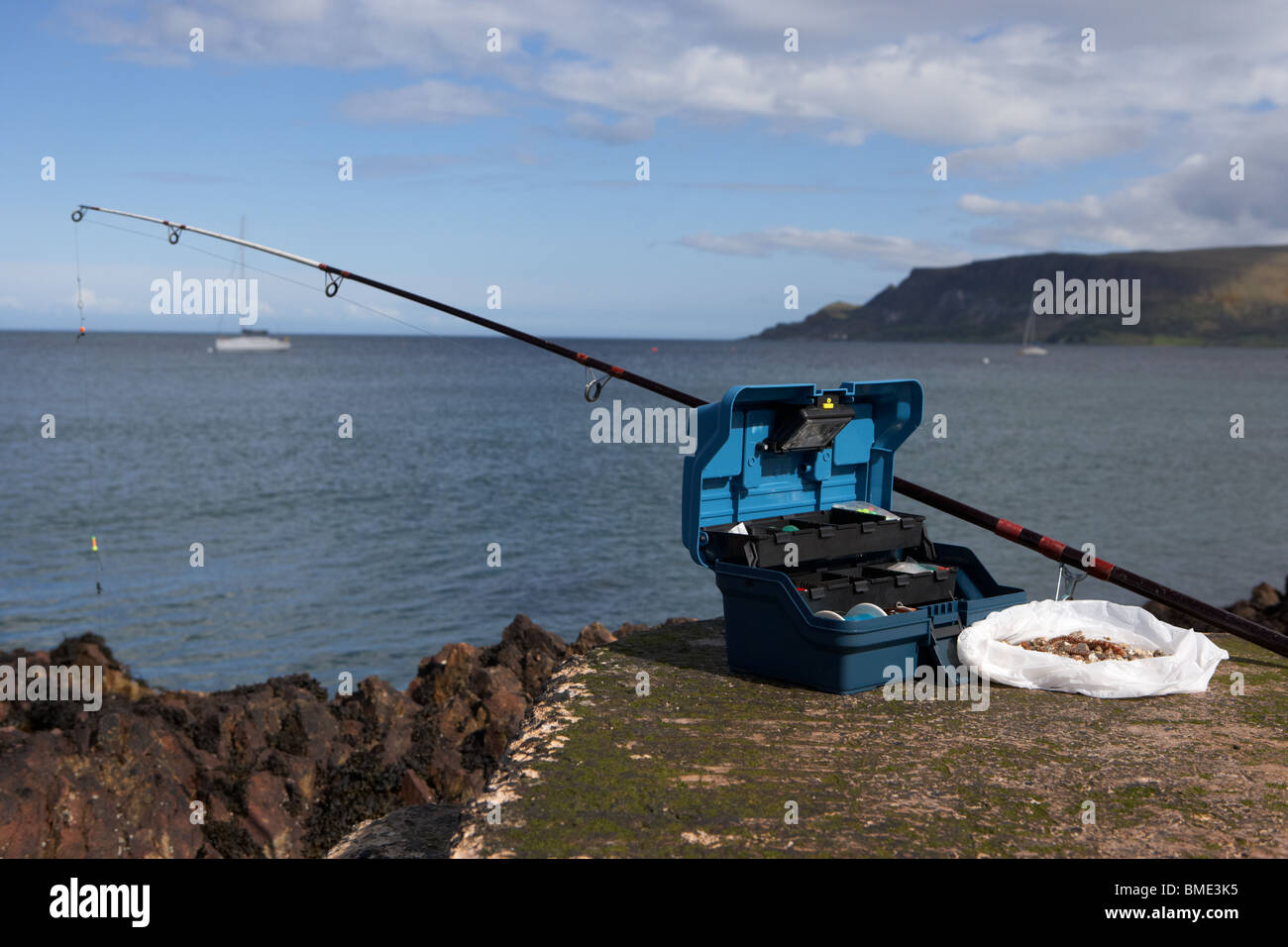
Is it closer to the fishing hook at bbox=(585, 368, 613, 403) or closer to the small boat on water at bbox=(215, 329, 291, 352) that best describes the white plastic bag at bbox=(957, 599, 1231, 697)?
the fishing hook at bbox=(585, 368, 613, 403)

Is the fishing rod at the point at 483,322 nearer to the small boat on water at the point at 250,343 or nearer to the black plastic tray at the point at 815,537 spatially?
the black plastic tray at the point at 815,537

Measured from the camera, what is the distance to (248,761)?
30.7ft

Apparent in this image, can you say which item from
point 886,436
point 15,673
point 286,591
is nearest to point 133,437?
point 286,591

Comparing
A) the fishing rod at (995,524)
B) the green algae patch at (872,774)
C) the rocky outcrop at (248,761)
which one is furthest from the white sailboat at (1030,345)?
the green algae patch at (872,774)

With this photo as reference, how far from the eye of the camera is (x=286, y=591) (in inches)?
747

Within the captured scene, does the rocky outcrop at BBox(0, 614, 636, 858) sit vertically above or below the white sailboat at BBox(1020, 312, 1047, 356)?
below

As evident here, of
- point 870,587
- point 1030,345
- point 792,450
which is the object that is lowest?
point 870,587

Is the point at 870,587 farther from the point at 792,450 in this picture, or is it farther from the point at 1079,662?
the point at 1079,662

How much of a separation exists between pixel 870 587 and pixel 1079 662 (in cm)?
124

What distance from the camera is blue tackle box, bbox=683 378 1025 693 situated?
229 inches

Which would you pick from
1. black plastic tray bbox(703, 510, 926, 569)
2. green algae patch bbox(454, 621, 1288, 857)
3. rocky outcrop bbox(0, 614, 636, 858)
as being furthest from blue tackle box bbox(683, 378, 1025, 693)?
rocky outcrop bbox(0, 614, 636, 858)

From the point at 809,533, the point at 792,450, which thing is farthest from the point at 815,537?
the point at 792,450

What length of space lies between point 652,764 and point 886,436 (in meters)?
3.20

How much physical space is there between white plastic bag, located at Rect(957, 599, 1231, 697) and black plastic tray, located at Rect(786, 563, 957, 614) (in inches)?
11.9
